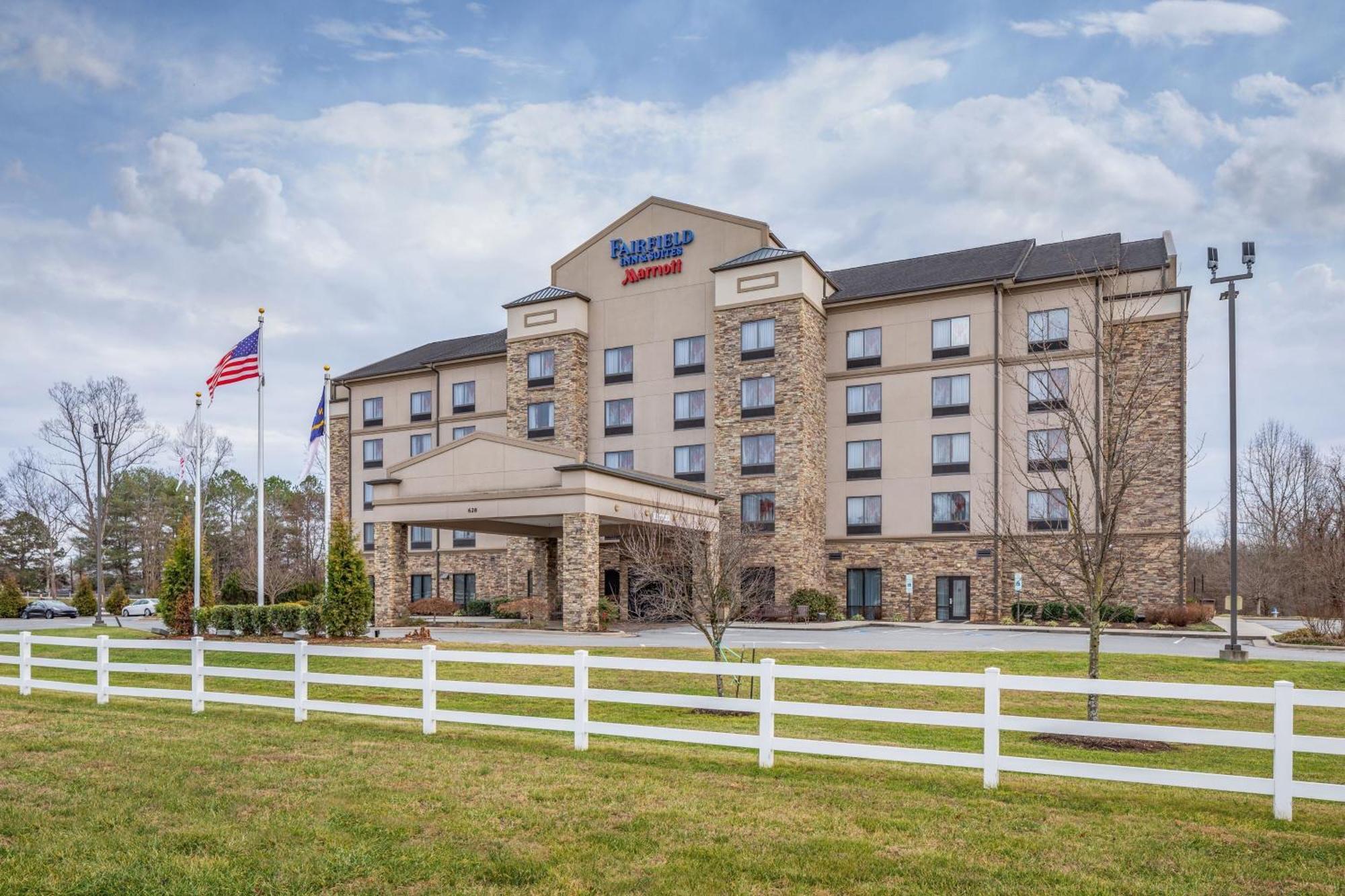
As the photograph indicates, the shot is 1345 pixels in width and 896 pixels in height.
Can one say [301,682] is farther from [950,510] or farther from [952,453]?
[952,453]

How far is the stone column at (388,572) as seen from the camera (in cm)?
3538

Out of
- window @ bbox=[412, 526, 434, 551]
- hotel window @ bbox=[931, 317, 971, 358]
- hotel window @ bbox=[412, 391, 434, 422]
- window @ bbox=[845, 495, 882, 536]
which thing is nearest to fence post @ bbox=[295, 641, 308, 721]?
window @ bbox=[845, 495, 882, 536]

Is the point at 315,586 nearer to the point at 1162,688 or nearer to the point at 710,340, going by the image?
the point at 710,340

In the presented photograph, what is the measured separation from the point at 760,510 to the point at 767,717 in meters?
29.9

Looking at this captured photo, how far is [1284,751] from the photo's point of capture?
7801 millimetres

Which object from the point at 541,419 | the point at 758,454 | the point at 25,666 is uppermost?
the point at 541,419

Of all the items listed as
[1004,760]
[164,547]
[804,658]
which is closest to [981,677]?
[1004,760]

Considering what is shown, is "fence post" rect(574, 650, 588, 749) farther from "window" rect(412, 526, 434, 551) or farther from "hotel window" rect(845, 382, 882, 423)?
"window" rect(412, 526, 434, 551)

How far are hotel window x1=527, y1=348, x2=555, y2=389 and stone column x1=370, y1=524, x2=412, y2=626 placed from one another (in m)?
11.5

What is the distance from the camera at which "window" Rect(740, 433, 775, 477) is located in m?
39.8

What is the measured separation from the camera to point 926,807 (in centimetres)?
824

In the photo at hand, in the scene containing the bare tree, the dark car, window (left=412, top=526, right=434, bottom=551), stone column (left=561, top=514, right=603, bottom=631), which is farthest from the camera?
window (left=412, top=526, right=434, bottom=551)

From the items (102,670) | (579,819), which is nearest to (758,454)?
(102,670)

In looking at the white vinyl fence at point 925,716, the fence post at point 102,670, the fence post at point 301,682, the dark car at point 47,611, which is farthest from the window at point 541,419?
the fence post at point 301,682
